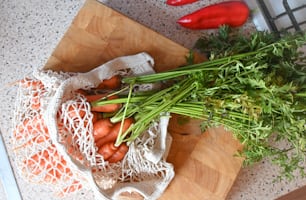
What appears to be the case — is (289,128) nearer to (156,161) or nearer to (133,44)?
Answer: (156,161)

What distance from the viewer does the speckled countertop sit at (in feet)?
3.22

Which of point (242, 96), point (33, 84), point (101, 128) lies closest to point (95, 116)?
point (101, 128)

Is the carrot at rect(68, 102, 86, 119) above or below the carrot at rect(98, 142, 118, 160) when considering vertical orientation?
above

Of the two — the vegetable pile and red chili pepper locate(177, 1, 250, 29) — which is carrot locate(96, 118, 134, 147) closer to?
the vegetable pile

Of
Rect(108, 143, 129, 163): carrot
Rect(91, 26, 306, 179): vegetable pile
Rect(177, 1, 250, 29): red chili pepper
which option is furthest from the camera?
Rect(177, 1, 250, 29): red chili pepper

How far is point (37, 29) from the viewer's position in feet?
3.28

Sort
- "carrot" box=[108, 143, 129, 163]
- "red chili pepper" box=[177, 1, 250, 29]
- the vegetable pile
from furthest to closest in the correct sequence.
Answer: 1. "red chili pepper" box=[177, 1, 250, 29]
2. "carrot" box=[108, 143, 129, 163]
3. the vegetable pile

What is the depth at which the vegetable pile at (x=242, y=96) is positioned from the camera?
73 cm

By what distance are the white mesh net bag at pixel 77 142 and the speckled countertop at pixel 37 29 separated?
0.12 m

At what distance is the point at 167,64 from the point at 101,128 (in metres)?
0.22

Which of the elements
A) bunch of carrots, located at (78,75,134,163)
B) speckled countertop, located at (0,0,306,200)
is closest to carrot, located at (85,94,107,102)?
bunch of carrots, located at (78,75,134,163)

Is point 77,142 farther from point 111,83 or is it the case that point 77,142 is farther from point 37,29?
point 37,29

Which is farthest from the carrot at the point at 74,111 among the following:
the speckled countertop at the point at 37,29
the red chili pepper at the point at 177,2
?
the red chili pepper at the point at 177,2

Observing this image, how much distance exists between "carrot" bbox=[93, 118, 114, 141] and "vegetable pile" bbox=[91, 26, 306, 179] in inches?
0.7
